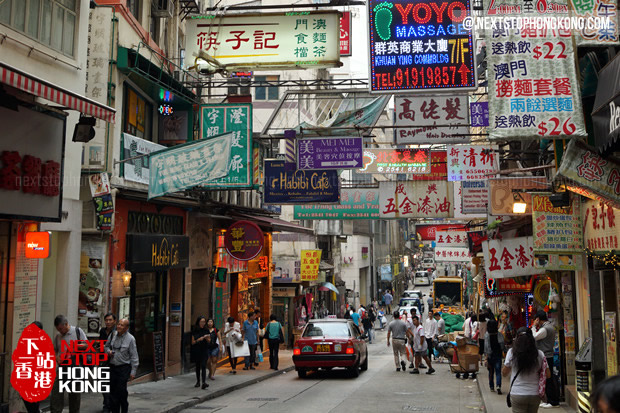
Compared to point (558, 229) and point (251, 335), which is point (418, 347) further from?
point (558, 229)

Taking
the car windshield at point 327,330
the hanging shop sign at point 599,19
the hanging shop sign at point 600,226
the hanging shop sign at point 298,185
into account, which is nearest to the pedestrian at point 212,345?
the car windshield at point 327,330

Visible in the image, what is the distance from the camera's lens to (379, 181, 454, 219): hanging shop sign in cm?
2117

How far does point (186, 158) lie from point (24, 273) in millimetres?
3731

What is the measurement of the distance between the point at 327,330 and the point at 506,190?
20.7 ft

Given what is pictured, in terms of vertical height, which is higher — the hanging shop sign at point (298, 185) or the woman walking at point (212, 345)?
the hanging shop sign at point (298, 185)

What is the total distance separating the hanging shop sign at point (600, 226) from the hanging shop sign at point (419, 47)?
3158 millimetres

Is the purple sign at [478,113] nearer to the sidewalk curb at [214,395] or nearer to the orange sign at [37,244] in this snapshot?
the sidewalk curb at [214,395]

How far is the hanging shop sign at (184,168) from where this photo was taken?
12.4 m

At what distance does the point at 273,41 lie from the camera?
13734mm

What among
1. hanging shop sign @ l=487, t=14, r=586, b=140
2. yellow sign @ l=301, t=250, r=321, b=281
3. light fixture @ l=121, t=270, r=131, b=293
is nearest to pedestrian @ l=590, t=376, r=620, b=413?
hanging shop sign @ l=487, t=14, r=586, b=140

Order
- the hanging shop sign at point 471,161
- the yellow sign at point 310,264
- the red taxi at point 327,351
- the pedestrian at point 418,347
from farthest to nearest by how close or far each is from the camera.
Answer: the yellow sign at point 310,264 < the pedestrian at point 418,347 < the hanging shop sign at point 471,161 < the red taxi at point 327,351

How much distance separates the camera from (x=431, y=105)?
1452cm

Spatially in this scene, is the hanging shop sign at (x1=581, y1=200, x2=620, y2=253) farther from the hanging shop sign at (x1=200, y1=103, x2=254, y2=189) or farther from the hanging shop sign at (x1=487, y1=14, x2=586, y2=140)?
the hanging shop sign at (x1=200, y1=103, x2=254, y2=189)

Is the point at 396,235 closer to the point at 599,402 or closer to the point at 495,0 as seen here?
the point at 495,0
